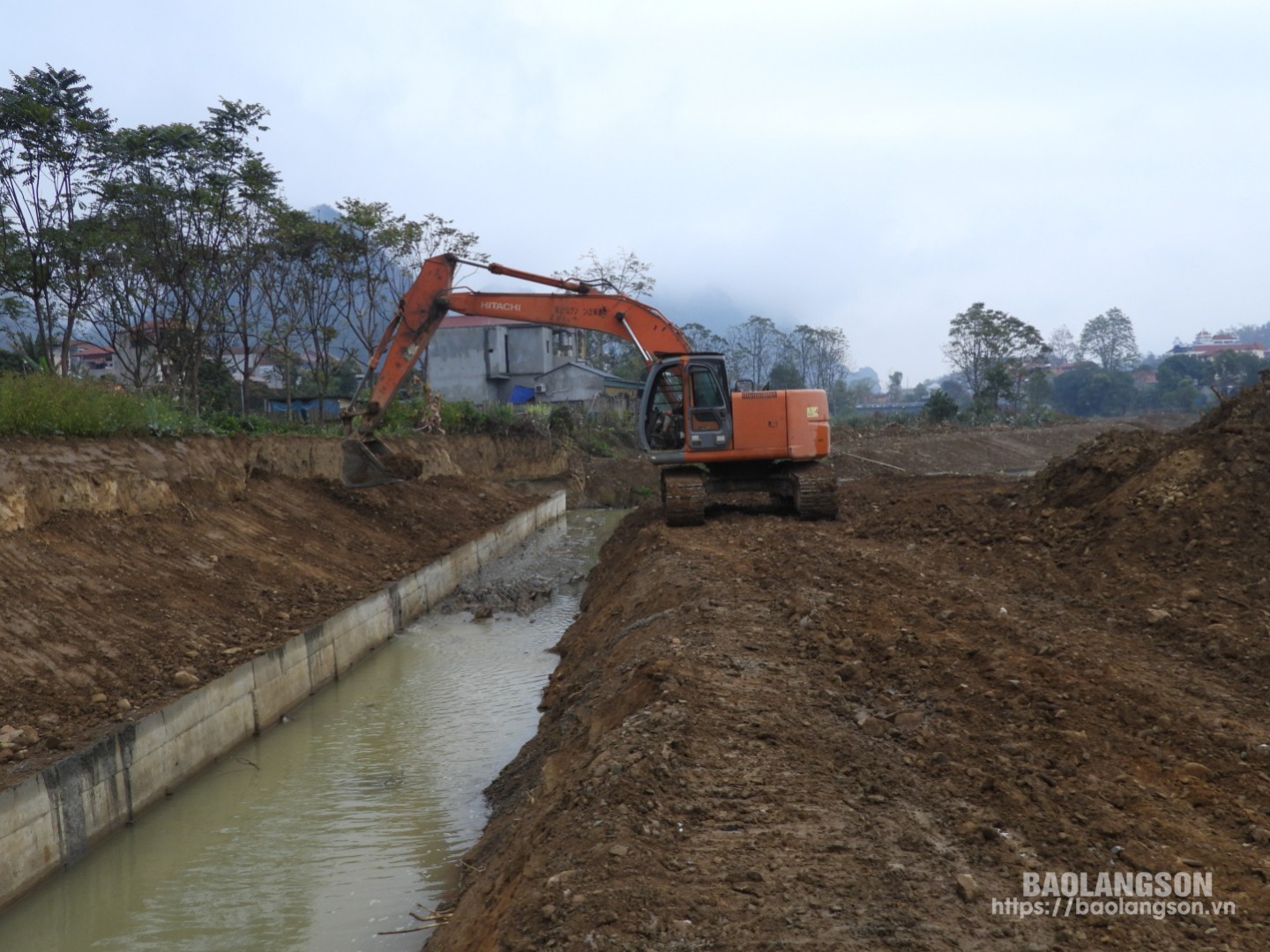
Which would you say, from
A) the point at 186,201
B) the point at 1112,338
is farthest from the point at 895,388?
the point at 186,201

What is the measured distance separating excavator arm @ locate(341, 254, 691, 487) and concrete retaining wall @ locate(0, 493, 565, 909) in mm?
4102

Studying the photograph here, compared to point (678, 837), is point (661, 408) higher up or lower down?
higher up

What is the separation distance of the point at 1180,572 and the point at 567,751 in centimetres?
666

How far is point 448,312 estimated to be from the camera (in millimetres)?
16719

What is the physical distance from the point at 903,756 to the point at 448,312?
12975mm

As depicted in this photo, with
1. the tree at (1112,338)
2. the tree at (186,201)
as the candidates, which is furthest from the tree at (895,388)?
the tree at (186,201)

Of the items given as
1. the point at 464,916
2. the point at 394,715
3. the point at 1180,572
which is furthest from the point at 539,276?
the point at 464,916

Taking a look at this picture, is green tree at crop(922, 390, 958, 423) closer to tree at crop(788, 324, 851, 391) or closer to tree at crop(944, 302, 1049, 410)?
tree at crop(944, 302, 1049, 410)

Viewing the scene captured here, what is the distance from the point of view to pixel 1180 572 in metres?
9.82

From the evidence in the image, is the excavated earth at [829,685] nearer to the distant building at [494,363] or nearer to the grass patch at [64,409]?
the grass patch at [64,409]

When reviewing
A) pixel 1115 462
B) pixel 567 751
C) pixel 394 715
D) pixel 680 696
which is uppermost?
pixel 1115 462

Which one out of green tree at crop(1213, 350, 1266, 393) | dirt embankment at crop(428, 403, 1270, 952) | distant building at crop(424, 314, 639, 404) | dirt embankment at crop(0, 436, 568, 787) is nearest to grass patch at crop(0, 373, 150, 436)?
dirt embankment at crop(0, 436, 568, 787)

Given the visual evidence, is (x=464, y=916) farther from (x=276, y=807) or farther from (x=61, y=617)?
(x=61, y=617)

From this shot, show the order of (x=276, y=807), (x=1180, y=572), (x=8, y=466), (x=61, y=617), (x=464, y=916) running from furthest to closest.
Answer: (x=8, y=466) < (x=1180, y=572) < (x=61, y=617) < (x=276, y=807) < (x=464, y=916)
